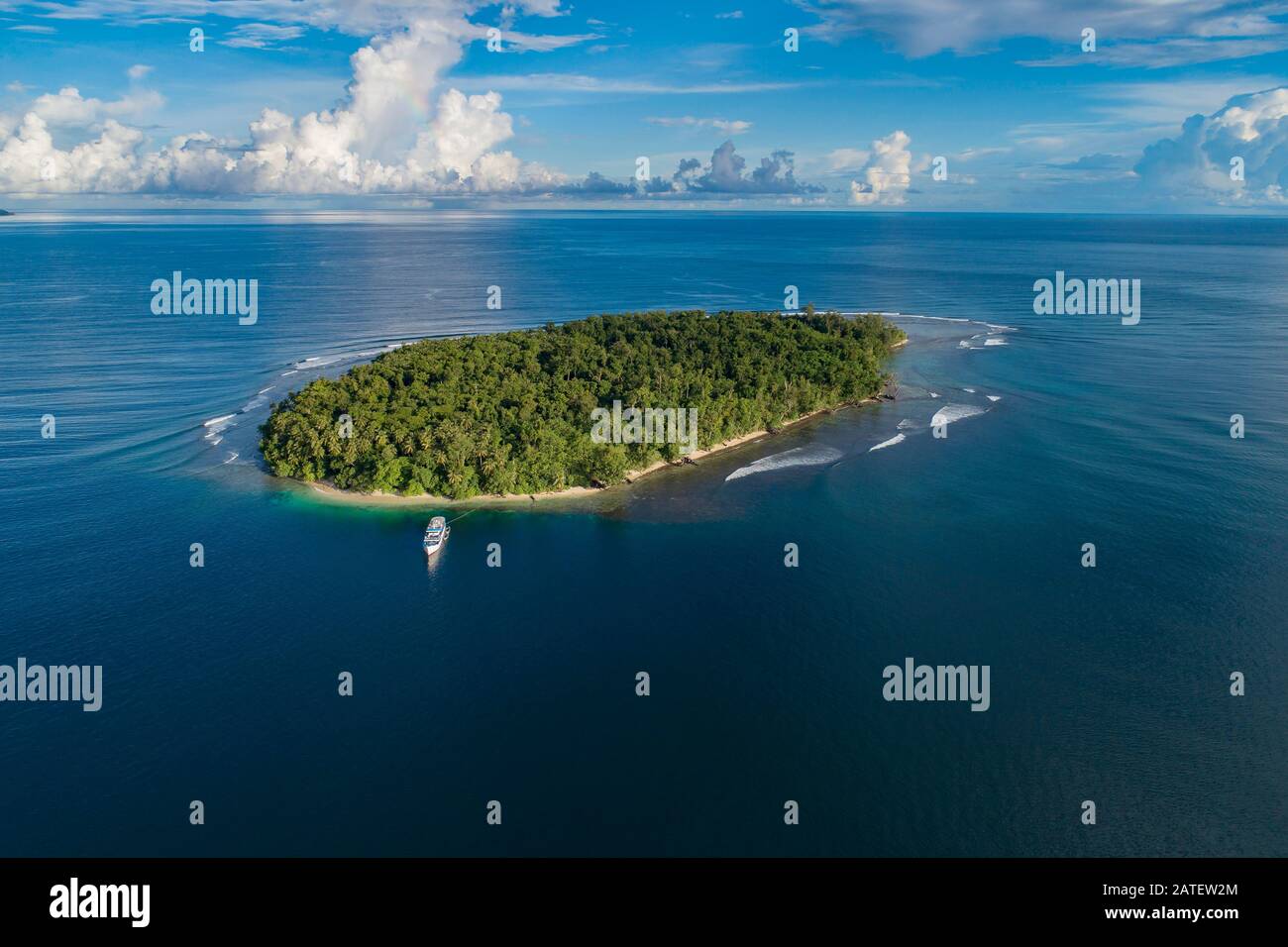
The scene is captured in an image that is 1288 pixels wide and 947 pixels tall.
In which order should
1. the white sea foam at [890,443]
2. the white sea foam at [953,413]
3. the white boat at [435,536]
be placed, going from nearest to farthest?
the white boat at [435,536], the white sea foam at [890,443], the white sea foam at [953,413]

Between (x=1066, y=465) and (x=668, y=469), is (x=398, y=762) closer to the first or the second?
(x=668, y=469)

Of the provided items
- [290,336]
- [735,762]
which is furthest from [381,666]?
[290,336]

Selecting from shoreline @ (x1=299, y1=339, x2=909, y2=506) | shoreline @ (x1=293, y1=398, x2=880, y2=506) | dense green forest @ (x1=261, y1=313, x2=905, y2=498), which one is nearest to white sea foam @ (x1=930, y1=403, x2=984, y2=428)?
dense green forest @ (x1=261, y1=313, x2=905, y2=498)

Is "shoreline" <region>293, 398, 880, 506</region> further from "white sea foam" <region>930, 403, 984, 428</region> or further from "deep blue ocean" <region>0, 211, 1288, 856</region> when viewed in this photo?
"white sea foam" <region>930, 403, 984, 428</region>

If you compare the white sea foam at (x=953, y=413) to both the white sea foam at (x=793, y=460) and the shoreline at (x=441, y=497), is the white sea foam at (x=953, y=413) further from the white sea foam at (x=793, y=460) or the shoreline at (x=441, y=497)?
the shoreline at (x=441, y=497)

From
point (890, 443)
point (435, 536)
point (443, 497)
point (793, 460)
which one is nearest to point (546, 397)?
point (443, 497)

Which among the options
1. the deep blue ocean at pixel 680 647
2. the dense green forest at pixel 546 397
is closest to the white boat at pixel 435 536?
the deep blue ocean at pixel 680 647
